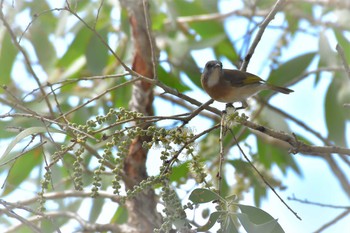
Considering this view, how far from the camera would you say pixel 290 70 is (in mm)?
3633

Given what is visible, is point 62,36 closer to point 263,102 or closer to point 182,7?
point 182,7

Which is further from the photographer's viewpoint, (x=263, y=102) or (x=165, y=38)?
(x=165, y=38)

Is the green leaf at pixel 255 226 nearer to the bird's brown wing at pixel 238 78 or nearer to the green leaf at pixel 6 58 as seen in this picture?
the bird's brown wing at pixel 238 78

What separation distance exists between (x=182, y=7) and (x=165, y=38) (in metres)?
0.30

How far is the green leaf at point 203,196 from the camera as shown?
1.66 meters

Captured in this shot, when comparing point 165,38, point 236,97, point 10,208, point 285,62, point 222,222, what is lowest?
point 222,222

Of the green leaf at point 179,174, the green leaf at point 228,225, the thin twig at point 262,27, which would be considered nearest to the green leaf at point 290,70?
the green leaf at point 179,174

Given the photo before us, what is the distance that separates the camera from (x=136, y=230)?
2518 mm

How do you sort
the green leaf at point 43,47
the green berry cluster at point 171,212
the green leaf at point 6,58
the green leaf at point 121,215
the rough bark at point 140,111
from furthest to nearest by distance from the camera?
1. the green leaf at point 43,47
2. the green leaf at point 6,58
3. the green leaf at point 121,215
4. the rough bark at point 140,111
5. the green berry cluster at point 171,212

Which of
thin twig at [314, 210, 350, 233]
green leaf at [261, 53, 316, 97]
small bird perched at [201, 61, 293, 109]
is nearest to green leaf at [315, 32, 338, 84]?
green leaf at [261, 53, 316, 97]

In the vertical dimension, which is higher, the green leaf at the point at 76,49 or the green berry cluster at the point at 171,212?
the green leaf at the point at 76,49

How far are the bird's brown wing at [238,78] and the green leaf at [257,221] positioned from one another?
94 cm

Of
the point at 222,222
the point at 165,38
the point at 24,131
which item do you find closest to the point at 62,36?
the point at 165,38

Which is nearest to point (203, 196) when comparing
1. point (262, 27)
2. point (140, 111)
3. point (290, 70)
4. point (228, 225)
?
point (228, 225)
